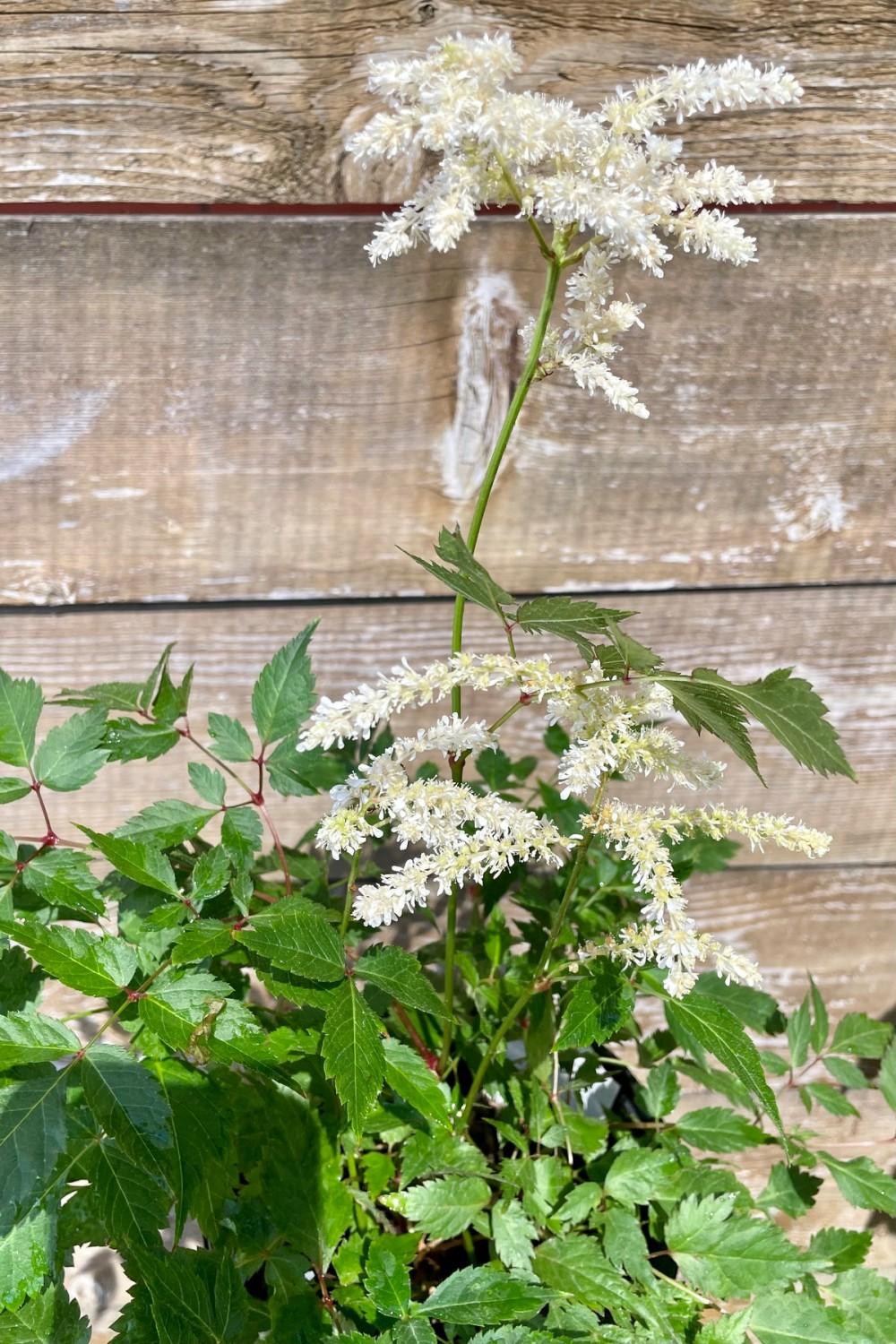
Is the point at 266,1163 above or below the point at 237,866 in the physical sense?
below

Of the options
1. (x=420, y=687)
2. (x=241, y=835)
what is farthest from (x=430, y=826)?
(x=241, y=835)

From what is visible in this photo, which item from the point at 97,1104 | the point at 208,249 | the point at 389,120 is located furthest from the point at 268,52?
the point at 97,1104

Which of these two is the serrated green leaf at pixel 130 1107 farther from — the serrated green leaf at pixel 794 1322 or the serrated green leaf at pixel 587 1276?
the serrated green leaf at pixel 794 1322

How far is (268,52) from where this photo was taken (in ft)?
2.52

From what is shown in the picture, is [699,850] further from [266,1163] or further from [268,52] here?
[268,52]

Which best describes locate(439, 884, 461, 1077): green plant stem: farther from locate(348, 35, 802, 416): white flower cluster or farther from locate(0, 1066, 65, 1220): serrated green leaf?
locate(348, 35, 802, 416): white flower cluster

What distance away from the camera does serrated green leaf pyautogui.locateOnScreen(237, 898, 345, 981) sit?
0.50 metres

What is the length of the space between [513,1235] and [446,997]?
14 cm

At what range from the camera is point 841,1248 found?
2.36ft

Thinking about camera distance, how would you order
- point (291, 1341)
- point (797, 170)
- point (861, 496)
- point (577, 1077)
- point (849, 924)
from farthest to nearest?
point (849, 924) → point (861, 496) → point (797, 170) → point (577, 1077) → point (291, 1341)

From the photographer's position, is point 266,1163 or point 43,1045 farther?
point 266,1163

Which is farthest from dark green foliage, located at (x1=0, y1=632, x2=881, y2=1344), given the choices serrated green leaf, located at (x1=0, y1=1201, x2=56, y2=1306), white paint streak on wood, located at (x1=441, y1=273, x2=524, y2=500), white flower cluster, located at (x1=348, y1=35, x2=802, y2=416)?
white paint streak on wood, located at (x1=441, y1=273, x2=524, y2=500)

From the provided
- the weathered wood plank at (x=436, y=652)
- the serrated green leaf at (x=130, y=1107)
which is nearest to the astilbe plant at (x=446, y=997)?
the serrated green leaf at (x=130, y=1107)

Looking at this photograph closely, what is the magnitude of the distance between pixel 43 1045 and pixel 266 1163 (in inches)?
7.0
